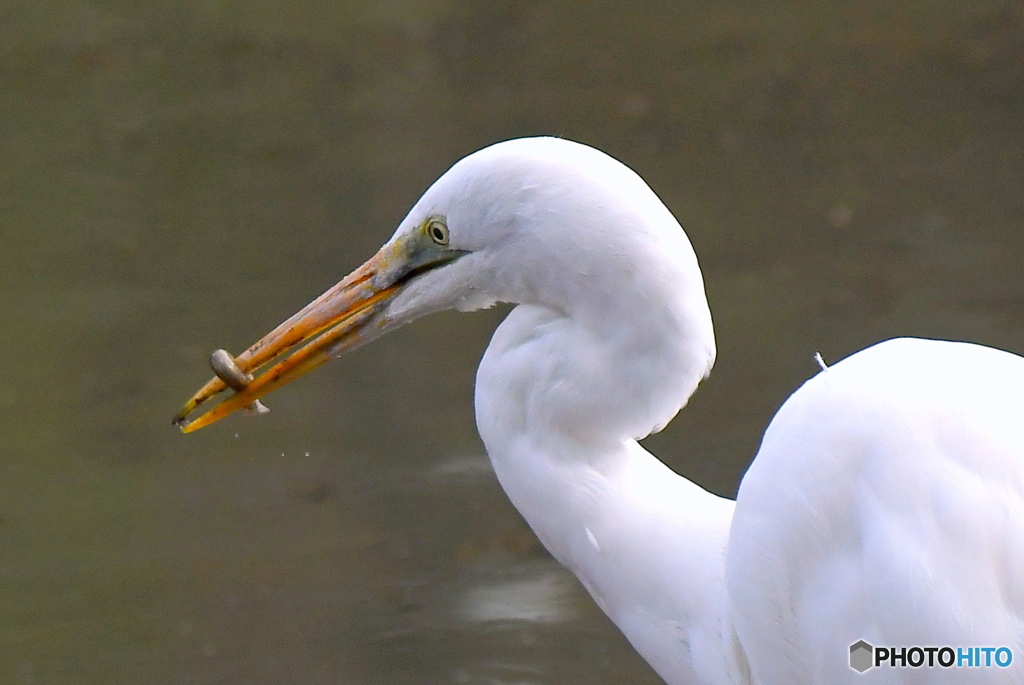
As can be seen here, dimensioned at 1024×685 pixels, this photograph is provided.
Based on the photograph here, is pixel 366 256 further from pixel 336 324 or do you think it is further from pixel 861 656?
pixel 861 656

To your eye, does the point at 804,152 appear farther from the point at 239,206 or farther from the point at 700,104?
the point at 239,206

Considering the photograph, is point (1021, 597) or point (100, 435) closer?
point (1021, 597)

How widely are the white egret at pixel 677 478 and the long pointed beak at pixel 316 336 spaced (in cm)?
1

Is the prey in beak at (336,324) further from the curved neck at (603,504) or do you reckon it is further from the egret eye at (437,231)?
the curved neck at (603,504)

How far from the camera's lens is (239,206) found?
4.62m

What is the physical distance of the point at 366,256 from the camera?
4191mm

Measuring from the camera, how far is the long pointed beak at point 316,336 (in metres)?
2.00

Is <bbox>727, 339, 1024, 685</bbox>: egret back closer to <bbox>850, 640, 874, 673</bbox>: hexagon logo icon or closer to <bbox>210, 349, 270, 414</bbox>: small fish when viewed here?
<bbox>850, 640, 874, 673</bbox>: hexagon logo icon

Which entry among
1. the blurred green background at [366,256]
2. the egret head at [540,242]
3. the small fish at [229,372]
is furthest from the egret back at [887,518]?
the blurred green background at [366,256]

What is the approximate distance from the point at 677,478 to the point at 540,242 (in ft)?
1.50

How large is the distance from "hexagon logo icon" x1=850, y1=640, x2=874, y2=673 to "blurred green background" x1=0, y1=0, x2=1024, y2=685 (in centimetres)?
118

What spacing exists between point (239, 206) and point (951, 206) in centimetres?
247

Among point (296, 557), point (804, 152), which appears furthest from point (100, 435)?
point (804, 152)

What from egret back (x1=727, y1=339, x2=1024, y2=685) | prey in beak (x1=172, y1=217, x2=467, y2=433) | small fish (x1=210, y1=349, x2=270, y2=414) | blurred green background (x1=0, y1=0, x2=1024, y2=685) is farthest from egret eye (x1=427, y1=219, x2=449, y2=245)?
blurred green background (x1=0, y1=0, x2=1024, y2=685)
